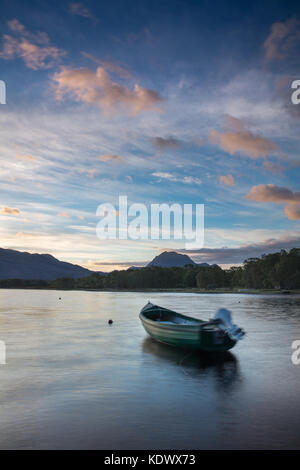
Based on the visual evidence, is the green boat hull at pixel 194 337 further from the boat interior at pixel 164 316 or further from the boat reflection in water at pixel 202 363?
the boat interior at pixel 164 316

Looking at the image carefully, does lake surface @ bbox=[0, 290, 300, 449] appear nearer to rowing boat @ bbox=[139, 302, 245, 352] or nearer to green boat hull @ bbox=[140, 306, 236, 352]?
green boat hull @ bbox=[140, 306, 236, 352]

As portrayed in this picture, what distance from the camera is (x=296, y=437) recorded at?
12.2 meters

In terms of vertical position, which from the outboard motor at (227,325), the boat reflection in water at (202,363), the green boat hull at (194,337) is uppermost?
the outboard motor at (227,325)

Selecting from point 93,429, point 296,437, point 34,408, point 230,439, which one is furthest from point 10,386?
point 296,437

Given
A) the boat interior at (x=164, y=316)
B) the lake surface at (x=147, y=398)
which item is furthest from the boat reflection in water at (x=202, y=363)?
the boat interior at (x=164, y=316)

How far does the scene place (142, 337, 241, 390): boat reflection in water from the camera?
67.6 ft

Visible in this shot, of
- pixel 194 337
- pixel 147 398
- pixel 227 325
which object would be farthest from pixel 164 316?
pixel 147 398

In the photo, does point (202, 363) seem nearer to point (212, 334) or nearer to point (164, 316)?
point (212, 334)

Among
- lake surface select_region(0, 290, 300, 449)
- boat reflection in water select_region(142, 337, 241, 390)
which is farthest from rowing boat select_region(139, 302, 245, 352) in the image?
lake surface select_region(0, 290, 300, 449)

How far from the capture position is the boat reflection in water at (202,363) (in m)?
20.6

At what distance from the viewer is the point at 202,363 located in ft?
78.3

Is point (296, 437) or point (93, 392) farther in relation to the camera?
point (93, 392)
